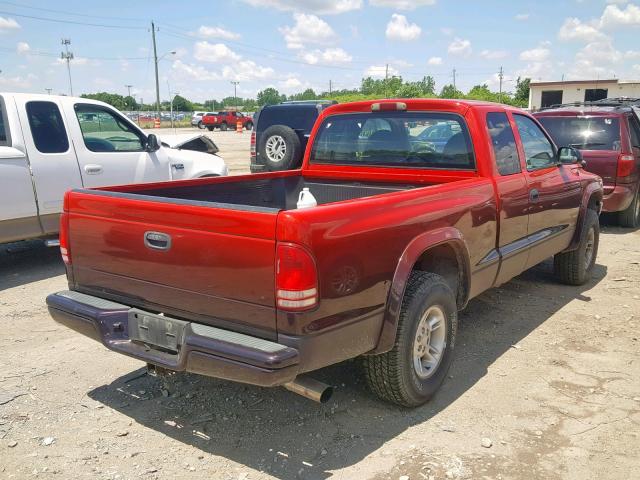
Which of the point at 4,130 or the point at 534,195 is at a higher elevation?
the point at 4,130

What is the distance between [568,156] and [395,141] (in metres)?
1.81

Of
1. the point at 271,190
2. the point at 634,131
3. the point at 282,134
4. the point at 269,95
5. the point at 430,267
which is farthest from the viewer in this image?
the point at 269,95

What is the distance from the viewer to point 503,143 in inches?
177

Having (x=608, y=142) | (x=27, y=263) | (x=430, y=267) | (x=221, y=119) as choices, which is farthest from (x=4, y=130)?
(x=221, y=119)

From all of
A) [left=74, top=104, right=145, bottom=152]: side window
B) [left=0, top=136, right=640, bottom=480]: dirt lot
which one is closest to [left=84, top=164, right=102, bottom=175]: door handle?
[left=74, top=104, right=145, bottom=152]: side window

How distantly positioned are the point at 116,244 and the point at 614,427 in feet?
9.98

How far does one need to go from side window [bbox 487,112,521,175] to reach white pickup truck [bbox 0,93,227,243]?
4.54 m

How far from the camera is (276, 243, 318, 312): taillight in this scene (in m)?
2.60

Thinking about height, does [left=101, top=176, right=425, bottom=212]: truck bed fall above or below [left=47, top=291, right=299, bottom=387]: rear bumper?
above

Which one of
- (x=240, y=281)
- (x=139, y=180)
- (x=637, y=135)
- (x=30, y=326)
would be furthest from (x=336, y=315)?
(x=637, y=135)

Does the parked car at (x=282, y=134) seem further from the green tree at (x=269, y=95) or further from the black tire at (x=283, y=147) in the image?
the green tree at (x=269, y=95)

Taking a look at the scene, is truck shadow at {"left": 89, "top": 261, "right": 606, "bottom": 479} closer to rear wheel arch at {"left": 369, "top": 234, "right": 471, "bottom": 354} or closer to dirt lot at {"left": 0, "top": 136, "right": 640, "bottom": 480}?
dirt lot at {"left": 0, "top": 136, "right": 640, "bottom": 480}

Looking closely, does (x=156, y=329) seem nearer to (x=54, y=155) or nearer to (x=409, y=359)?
(x=409, y=359)

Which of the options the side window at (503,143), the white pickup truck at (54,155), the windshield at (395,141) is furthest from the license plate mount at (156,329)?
the white pickup truck at (54,155)
